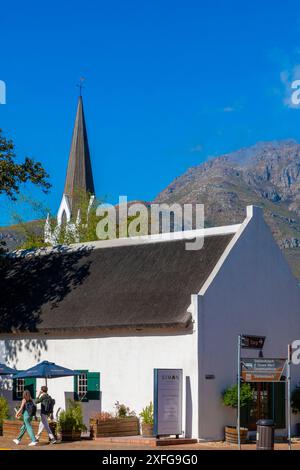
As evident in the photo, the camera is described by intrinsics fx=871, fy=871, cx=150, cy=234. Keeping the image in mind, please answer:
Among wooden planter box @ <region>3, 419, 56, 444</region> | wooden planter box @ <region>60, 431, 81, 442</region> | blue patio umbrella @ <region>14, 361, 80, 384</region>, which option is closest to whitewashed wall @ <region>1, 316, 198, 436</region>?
blue patio umbrella @ <region>14, 361, 80, 384</region>

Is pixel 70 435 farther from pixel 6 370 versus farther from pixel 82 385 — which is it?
pixel 6 370

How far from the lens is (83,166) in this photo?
93125mm

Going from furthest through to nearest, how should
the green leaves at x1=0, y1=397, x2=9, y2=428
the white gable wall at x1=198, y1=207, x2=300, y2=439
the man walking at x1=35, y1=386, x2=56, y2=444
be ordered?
the green leaves at x1=0, y1=397, x2=9, y2=428, the white gable wall at x1=198, y1=207, x2=300, y2=439, the man walking at x1=35, y1=386, x2=56, y2=444

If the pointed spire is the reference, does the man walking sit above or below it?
below

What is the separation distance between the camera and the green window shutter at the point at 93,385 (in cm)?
3070

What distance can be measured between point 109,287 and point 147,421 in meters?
6.39

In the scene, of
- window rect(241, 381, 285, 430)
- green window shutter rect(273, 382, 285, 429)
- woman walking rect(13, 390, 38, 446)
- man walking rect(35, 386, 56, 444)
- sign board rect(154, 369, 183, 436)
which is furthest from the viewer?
green window shutter rect(273, 382, 285, 429)

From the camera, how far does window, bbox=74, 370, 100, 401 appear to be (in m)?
30.8

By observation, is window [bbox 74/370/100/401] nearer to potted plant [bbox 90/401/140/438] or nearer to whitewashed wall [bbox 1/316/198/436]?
whitewashed wall [bbox 1/316/198/436]

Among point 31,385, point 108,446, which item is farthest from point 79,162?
point 108,446

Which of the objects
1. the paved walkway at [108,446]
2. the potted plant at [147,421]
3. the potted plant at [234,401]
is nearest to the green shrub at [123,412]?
the potted plant at [147,421]

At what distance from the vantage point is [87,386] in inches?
1227

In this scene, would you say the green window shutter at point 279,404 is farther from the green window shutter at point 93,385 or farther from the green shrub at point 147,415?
the green window shutter at point 93,385

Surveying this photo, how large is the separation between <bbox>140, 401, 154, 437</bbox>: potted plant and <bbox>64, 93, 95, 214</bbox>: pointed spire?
64.5 m
